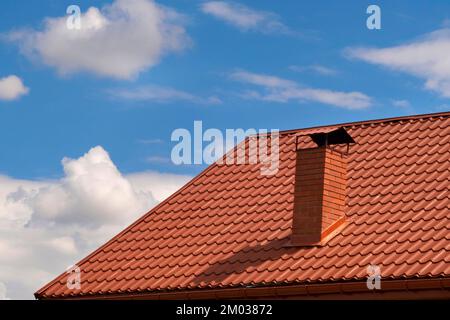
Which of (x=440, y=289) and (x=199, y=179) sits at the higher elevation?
(x=199, y=179)

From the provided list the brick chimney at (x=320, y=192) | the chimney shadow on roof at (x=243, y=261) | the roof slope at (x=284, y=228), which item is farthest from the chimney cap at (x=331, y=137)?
the chimney shadow on roof at (x=243, y=261)

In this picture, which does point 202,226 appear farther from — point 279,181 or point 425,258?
point 425,258

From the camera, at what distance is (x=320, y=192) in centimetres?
1752

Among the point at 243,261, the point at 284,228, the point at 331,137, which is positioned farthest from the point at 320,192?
the point at 243,261

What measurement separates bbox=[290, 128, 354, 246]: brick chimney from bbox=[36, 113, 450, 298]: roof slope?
248 mm

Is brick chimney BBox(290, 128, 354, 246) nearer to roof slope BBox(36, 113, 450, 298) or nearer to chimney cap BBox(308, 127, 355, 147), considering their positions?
chimney cap BBox(308, 127, 355, 147)

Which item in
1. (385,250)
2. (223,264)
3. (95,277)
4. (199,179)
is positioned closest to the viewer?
(385,250)

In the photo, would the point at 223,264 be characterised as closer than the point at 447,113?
Yes

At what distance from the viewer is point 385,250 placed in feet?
52.4

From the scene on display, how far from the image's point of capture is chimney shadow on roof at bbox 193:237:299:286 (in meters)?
17.1
